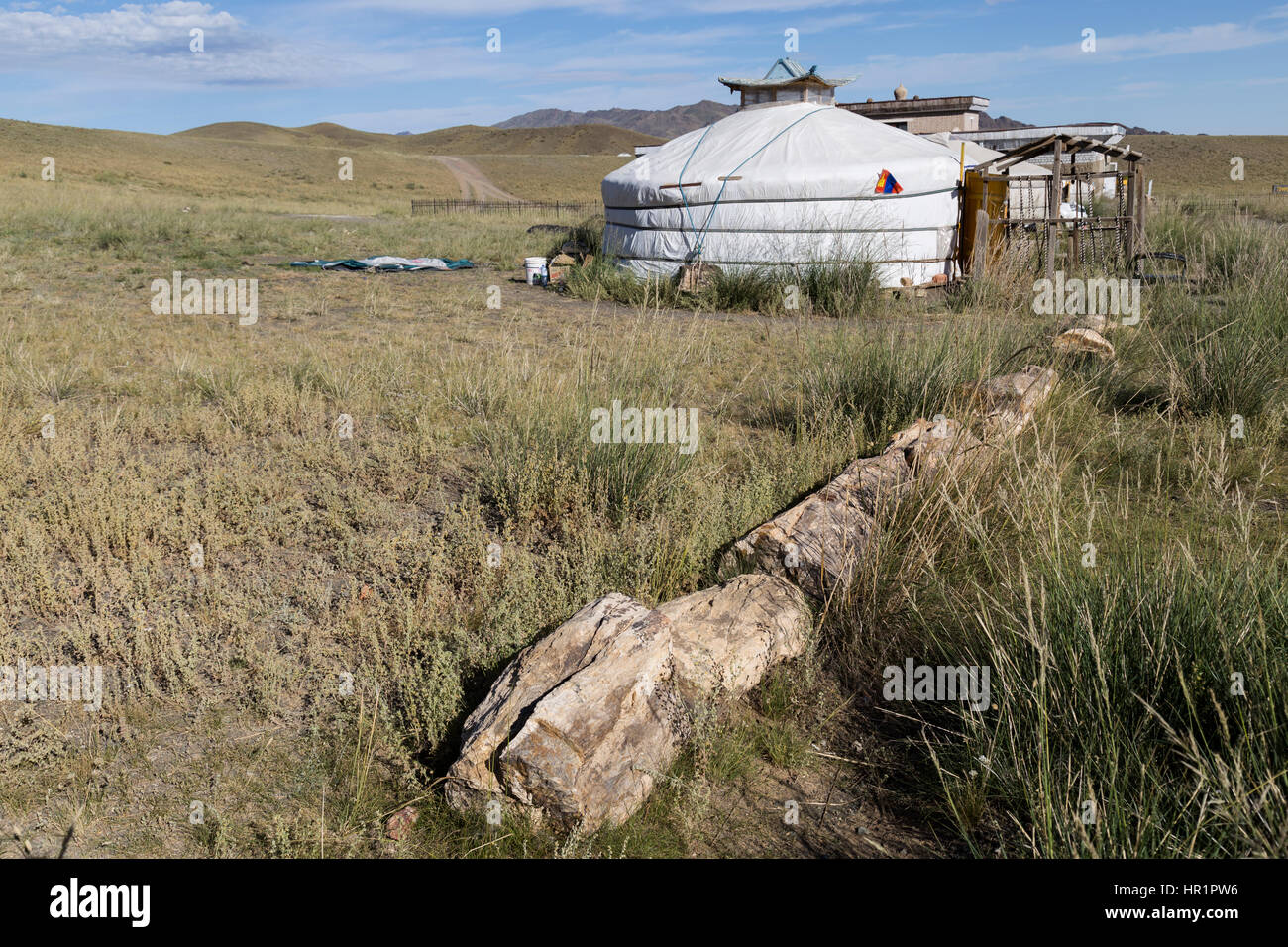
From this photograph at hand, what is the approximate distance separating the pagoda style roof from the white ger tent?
3.03 m

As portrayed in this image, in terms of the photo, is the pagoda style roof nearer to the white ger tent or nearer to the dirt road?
the white ger tent

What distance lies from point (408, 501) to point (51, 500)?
1.57m

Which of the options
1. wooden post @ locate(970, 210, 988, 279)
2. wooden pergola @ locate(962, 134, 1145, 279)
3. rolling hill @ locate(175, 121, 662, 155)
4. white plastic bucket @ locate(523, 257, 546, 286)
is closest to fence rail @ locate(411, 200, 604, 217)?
white plastic bucket @ locate(523, 257, 546, 286)

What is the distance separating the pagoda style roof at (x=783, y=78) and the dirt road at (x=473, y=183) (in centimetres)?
2676

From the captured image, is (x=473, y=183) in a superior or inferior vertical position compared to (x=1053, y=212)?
superior

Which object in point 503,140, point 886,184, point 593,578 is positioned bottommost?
point 593,578

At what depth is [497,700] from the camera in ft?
8.38

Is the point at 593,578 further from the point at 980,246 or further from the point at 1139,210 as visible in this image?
the point at 1139,210

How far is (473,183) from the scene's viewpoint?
194ft

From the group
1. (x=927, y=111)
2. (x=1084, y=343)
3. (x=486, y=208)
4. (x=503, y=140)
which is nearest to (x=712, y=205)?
(x=1084, y=343)

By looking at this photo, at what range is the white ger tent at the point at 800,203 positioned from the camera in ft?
37.8

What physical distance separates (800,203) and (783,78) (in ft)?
20.9
